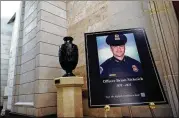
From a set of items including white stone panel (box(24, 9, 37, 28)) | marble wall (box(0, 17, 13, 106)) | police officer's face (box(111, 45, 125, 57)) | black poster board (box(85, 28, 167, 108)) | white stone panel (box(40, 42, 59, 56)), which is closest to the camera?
black poster board (box(85, 28, 167, 108))

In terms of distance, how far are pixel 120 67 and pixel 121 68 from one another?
0.6 inches

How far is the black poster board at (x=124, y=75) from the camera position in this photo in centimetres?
128

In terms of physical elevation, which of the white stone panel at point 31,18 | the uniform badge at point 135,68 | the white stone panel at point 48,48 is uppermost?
the white stone panel at point 31,18

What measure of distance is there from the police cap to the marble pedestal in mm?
595

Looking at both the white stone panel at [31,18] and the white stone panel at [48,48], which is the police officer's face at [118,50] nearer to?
the white stone panel at [48,48]

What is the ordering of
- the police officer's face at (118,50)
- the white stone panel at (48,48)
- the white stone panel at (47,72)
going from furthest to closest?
the white stone panel at (48,48) < the white stone panel at (47,72) < the police officer's face at (118,50)

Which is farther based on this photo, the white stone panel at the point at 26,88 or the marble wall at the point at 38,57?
the white stone panel at the point at 26,88

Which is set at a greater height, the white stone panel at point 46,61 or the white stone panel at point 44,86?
the white stone panel at point 46,61

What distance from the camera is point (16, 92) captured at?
9.02ft

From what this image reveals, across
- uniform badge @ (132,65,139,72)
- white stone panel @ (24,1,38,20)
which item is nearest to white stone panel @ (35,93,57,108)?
uniform badge @ (132,65,139,72)

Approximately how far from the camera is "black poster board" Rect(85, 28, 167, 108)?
4.21 ft

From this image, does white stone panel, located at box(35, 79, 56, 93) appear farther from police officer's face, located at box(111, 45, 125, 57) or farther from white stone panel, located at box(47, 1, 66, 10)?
white stone panel, located at box(47, 1, 66, 10)

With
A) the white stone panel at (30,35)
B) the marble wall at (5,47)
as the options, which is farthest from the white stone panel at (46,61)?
the marble wall at (5,47)

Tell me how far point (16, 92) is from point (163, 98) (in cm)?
261
